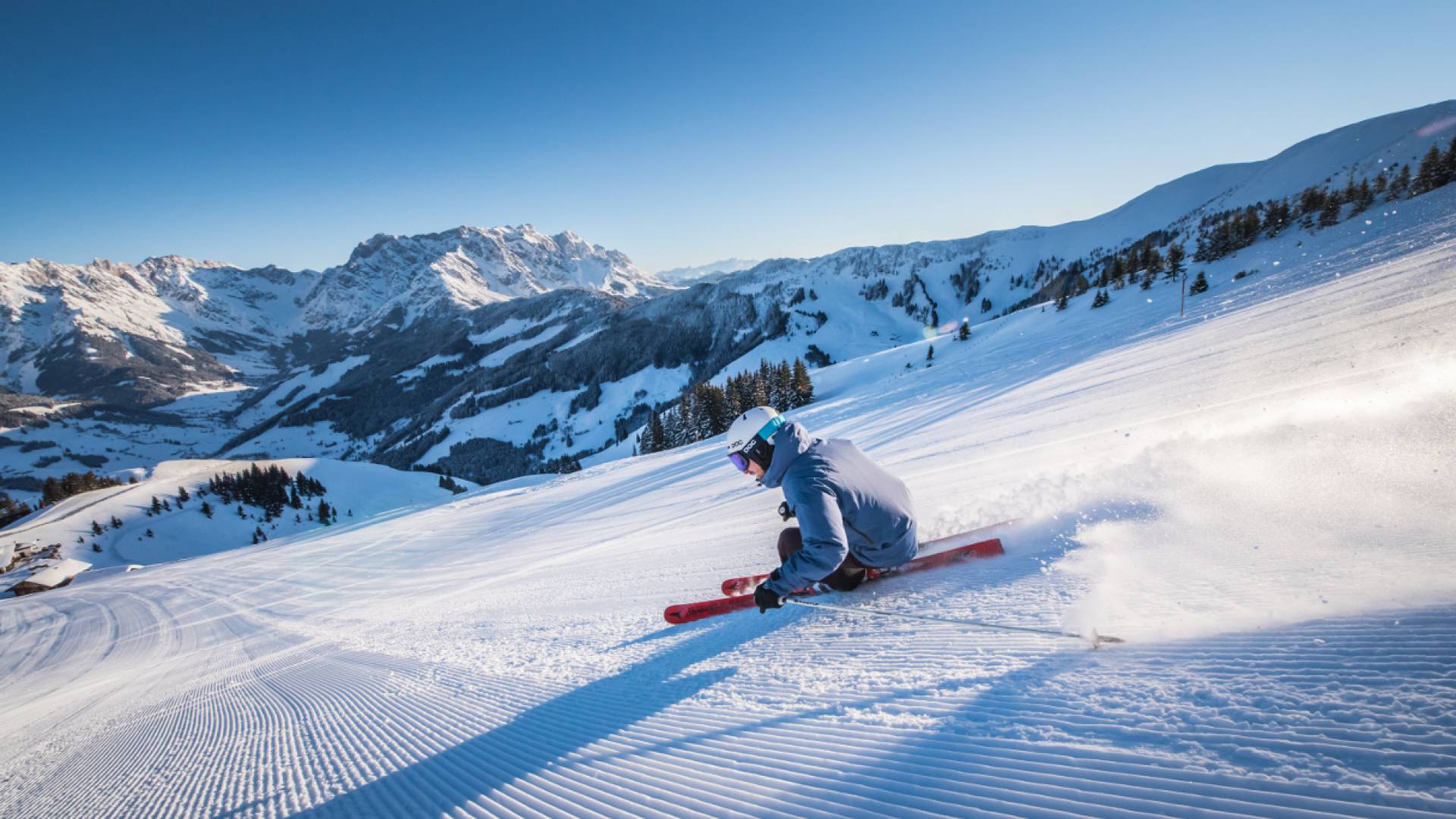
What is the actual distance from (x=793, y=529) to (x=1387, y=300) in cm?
1749

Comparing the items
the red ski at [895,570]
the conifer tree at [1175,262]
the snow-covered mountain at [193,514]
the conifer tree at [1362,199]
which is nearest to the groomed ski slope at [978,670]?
the red ski at [895,570]

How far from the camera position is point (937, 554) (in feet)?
15.4

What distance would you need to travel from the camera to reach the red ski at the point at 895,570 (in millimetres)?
4633

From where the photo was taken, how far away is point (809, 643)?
13.1 ft

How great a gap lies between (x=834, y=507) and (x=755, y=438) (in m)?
0.89

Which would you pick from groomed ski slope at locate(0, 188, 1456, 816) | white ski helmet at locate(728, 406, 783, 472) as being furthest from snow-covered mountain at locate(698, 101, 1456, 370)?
white ski helmet at locate(728, 406, 783, 472)

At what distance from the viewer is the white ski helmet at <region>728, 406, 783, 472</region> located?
4.23m

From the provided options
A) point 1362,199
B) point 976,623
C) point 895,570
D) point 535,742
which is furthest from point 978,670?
point 1362,199

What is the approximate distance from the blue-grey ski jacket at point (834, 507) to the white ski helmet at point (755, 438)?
0.14 meters

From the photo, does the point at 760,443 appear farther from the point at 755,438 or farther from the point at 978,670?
the point at 978,670

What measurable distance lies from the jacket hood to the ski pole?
1.25 meters

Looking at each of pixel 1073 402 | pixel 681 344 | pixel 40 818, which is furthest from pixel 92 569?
pixel 681 344

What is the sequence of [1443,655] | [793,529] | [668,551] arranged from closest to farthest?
[1443,655] < [793,529] < [668,551]

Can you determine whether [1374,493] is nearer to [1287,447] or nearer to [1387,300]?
[1287,447]
